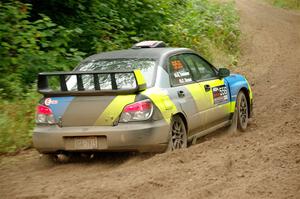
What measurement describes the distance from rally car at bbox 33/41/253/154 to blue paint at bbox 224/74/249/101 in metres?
1.07

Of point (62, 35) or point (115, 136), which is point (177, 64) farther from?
point (62, 35)

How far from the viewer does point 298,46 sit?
23266 millimetres

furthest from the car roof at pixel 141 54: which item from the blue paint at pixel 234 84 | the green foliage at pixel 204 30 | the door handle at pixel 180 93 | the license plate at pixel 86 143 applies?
the green foliage at pixel 204 30

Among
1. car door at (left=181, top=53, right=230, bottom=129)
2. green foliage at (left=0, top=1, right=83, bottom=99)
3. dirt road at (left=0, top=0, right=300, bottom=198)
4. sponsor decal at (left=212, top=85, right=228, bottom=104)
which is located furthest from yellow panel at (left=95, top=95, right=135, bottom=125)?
green foliage at (left=0, top=1, right=83, bottom=99)

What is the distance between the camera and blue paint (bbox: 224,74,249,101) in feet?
31.1

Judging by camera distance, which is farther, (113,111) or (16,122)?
(16,122)

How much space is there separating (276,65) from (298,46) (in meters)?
4.86

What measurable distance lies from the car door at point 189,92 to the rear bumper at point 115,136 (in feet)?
2.30

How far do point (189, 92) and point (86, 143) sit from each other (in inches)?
67.6

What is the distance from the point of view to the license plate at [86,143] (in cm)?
725

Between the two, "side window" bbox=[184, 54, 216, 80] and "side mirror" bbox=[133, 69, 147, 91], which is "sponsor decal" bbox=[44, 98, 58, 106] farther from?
"side window" bbox=[184, 54, 216, 80]

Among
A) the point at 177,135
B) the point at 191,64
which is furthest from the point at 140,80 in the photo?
the point at 191,64

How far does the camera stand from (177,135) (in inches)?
305

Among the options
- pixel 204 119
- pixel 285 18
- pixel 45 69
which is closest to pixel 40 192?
pixel 204 119
